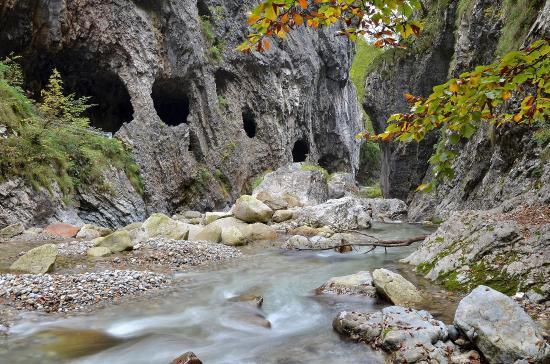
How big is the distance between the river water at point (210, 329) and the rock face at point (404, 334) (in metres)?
0.17

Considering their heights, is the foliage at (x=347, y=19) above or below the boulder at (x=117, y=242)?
above

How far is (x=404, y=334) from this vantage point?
4.13 meters

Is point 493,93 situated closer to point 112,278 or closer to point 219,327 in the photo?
point 219,327

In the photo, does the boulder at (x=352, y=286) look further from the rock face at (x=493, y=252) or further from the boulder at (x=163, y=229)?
the boulder at (x=163, y=229)

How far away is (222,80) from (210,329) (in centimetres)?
2545

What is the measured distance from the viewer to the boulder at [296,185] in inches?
979

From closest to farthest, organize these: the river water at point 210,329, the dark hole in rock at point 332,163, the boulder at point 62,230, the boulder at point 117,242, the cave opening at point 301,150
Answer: the river water at point 210,329 < the boulder at point 117,242 < the boulder at point 62,230 < the cave opening at point 301,150 < the dark hole in rock at point 332,163

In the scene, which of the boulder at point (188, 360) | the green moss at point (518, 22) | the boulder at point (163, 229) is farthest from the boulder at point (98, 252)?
the green moss at point (518, 22)

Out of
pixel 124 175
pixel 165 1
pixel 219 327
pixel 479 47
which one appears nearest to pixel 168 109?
pixel 165 1

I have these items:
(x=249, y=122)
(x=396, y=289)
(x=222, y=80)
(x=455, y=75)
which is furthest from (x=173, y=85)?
(x=396, y=289)

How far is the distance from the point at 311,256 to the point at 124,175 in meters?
11.1

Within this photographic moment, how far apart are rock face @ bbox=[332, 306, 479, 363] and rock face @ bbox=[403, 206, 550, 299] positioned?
174 cm

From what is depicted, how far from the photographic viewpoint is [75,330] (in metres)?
5.07

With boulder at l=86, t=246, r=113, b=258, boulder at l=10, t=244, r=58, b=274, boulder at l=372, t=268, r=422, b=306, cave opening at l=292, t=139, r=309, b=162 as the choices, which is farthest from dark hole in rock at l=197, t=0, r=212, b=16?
boulder at l=372, t=268, r=422, b=306
